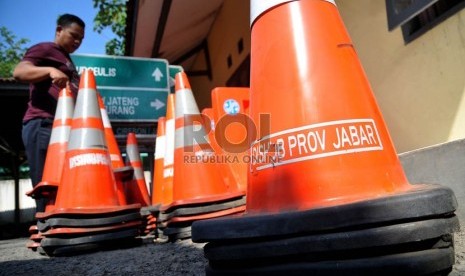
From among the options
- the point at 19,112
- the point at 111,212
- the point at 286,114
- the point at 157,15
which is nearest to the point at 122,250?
the point at 111,212

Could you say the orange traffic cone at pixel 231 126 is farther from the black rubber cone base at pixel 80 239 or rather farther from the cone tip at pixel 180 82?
the black rubber cone base at pixel 80 239

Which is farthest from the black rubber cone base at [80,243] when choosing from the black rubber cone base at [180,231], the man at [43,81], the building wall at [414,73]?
the building wall at [414,73]

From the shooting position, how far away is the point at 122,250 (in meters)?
2.75

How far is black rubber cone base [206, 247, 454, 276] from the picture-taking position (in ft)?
3.29

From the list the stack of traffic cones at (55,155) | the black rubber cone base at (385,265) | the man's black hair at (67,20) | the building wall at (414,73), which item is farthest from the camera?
the man's black hair at (67,20)

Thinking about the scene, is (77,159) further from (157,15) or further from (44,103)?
(157,15)

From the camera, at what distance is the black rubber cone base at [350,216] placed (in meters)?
1.03

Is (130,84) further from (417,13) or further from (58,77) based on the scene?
(417,13)

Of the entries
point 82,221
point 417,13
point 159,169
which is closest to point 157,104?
point 159,169

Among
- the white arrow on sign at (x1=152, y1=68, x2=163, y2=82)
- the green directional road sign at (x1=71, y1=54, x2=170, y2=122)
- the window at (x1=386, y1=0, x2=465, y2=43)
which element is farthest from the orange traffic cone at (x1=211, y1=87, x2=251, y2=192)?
the white arrow on sign at (x1=152, y1=68, x2=163, y2=82)

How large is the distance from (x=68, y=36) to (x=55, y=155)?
4.30 feet

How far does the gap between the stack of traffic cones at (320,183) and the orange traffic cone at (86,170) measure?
6.05 ft

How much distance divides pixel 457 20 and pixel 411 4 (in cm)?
40

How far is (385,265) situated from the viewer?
1008 millimetres
